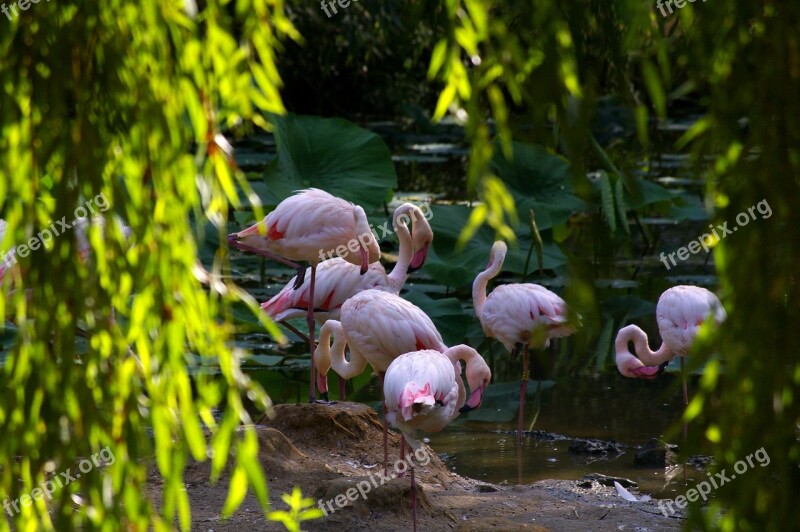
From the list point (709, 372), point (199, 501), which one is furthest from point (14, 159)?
point (199, 501)

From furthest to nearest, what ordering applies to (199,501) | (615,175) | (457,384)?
(615,175) → (457,384) → (199,501)

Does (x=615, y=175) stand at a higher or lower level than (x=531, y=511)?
higher

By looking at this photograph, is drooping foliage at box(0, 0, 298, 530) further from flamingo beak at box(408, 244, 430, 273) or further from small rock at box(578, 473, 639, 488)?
flamingo beak at box(408, 244, 430, 273)

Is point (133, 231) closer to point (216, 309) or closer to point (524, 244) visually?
point (216, 309)

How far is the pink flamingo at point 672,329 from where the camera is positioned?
5223 mm

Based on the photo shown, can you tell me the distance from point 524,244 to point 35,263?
6511 millimetres

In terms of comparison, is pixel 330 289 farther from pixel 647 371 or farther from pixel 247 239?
pixel 647 371

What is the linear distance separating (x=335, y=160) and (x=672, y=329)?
336 cm

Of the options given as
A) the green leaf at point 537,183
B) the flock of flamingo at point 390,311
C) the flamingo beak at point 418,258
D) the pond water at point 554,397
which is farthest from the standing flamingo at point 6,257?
the green leaf at point 537,183

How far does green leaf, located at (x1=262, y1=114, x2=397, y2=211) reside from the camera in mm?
7711

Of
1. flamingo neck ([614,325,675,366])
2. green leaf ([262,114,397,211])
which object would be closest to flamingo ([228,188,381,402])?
flamingo neck ([614,325,675,366])

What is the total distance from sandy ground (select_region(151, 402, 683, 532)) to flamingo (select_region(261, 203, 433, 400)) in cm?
84

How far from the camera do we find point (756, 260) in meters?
1.47

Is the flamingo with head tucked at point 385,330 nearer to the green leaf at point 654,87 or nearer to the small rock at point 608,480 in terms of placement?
the small rock at point 608,480
